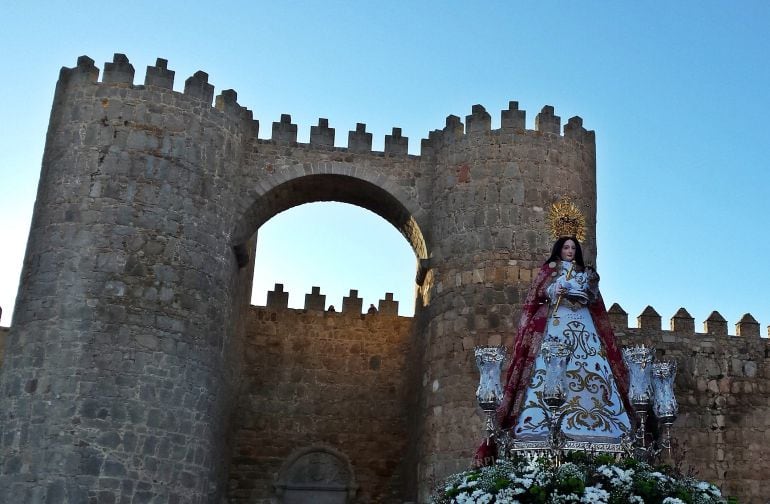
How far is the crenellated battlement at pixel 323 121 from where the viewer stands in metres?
18.2

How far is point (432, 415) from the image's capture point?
57.1 ft

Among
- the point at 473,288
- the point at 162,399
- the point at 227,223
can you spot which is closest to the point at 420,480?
the point at 473,288

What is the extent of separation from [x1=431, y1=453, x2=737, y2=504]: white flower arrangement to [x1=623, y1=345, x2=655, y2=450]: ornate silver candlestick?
0.44 m

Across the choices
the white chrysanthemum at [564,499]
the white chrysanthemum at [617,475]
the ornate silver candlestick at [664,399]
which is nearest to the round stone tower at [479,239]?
the ornate silver candlestick at [664,399]

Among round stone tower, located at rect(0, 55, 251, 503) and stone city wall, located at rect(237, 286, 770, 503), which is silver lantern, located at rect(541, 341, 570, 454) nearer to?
stone city wall, located at rect(237, 286, 770, 503)

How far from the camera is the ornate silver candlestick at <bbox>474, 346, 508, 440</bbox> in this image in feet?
29.9

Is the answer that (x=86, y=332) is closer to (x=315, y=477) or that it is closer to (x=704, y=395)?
(x=315, y=477)

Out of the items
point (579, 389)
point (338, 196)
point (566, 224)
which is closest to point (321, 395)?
point (338, 196)

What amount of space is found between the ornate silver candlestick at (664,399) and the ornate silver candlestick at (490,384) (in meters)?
1.41

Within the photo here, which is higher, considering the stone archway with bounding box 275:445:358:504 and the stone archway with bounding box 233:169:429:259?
the stone archway with bounding box 233:169:429:259

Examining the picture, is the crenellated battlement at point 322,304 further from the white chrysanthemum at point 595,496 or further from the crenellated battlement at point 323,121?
the white chrysanthemum at point 595,496

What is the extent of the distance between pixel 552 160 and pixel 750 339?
19.2 feet

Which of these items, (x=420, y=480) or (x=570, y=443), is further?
(x=420, y=480)

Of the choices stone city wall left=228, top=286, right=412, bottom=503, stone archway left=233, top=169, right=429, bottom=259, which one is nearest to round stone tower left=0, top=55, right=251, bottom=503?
stone archway left=233, top=169, right=429, bottom=259
